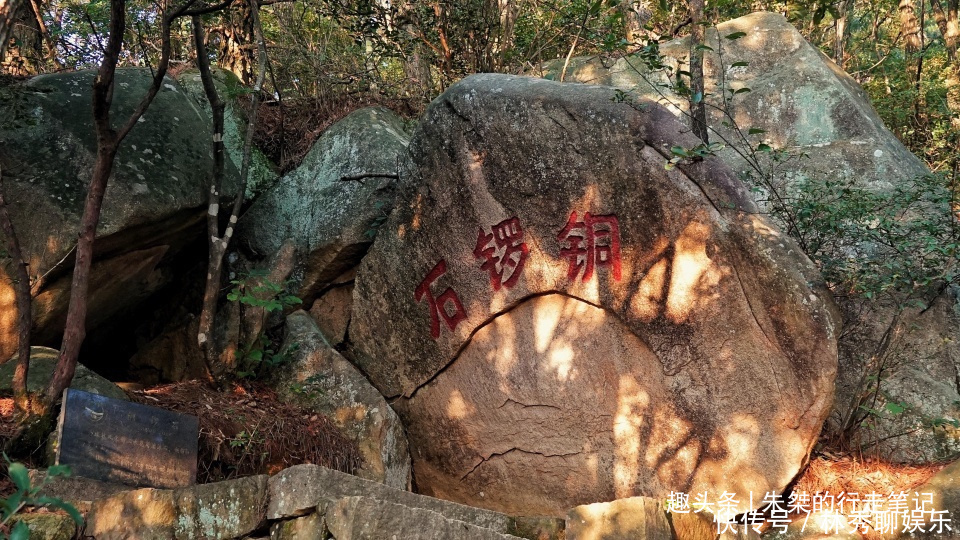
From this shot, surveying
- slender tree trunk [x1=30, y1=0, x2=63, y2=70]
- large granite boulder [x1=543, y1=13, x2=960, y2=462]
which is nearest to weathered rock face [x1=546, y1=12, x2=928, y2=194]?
large granite boulder [x1=543, y1=13, x2=960, y2=462]

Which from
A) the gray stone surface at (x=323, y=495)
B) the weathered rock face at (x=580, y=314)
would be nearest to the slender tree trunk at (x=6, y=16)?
the gray stone surface at (x=323, y=495)

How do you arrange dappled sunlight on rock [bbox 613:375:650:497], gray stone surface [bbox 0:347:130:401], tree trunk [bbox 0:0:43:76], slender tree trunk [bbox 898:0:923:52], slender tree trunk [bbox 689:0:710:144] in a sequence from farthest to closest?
slender tree trunk [bbox 898:0:923:52] → tree trunk [bbox 0:0:43:76] → slender tree trunk [bbox 689:0:710:144] → dappled sunlight on rock [bbox 613:375:650:497] → gray stone surface [bbox 0:347:130:401]

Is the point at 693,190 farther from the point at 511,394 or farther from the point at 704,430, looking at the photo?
the point at 511,394

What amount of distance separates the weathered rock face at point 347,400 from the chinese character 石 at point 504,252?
1.26m

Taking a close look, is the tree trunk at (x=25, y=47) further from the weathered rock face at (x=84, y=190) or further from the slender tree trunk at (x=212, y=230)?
the slender tree trunk at (x=212, y=230)

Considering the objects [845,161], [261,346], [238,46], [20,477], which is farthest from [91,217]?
[845,161]

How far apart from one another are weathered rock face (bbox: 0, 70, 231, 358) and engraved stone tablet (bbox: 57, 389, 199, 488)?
147 cm

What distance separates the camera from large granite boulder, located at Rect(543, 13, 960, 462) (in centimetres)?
541

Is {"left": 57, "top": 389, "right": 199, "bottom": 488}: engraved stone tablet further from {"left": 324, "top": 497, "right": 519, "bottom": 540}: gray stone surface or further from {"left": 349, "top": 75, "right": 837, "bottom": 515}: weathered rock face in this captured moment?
{"left": 349, "top": 75, "right": 837, "bottom": 515}: weathered rock face

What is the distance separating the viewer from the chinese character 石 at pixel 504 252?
5.84 meters

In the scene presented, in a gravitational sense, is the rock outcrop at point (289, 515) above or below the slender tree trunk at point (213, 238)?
below

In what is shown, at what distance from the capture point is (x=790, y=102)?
7.44 m

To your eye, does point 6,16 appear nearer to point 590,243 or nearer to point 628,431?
point 590,243

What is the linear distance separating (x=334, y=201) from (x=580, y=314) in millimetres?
2612
